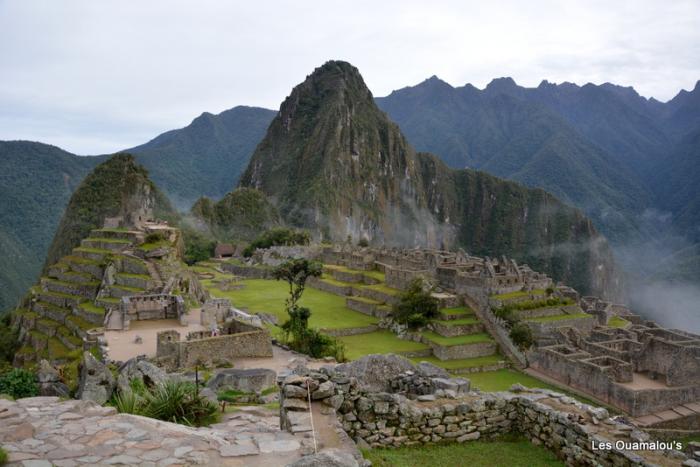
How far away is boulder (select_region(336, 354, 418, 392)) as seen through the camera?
9399mm

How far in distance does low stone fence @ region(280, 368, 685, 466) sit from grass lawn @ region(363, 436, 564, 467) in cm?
11

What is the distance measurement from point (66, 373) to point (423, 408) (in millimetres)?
7351

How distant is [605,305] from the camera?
43.3 meters

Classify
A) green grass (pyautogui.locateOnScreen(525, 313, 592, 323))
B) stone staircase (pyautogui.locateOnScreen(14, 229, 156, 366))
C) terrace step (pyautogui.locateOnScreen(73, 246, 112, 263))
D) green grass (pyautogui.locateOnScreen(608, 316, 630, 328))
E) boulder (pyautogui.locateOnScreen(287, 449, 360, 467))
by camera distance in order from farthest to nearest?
1. green grass (pyautogui.locateOnScreen(608, 316, 630, 328))
2. green grass (pyautogui.locateOnScreen(525, 313, 592, 323))
3. terrace step (pyautogui.locateOnScreen(73, 246, 112, 263))
4. stone staircase (pyautogui.locateOnScreen(14, 229, 156, 366))
5. boulder (pyautogui.locateOnScreen(287, 449, 360, 467))

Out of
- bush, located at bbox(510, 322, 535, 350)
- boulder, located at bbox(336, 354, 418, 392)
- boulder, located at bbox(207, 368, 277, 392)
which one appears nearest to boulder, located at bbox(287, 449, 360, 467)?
boulder, located at bbox(336, 354, 418, 392)

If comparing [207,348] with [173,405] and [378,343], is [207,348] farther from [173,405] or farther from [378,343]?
[378,343]

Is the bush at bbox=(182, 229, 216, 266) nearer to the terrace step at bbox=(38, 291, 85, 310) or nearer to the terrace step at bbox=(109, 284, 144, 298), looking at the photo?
the terrace step at bbox=(38, 291, 85, 310)

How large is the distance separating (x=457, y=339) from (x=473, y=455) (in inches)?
1038

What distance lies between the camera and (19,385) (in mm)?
8648

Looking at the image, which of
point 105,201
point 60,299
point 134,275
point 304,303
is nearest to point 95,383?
point 134,275

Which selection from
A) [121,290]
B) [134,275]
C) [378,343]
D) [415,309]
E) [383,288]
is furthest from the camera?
[383,288]

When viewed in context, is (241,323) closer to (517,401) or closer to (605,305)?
(517,401)

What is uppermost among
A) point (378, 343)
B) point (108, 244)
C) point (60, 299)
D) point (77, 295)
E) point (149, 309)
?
point (108, 244)

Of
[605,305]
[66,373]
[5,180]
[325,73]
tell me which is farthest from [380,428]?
[325,73]
